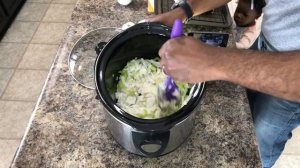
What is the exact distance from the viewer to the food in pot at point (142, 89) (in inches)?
26.7

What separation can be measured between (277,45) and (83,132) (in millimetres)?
596

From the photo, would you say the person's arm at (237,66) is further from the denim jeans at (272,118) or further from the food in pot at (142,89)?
the denim jeans at (272,118)

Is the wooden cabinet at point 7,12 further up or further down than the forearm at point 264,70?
further down

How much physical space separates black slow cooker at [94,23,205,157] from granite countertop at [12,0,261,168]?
40mm

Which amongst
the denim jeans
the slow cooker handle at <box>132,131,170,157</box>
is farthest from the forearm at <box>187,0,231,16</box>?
the slow cooker handle at <box>132,131,170,157</box>

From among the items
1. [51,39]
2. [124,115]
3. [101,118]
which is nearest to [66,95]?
[101,118]

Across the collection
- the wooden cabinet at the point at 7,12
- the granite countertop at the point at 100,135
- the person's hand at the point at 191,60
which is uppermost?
the person's hand at the point at 191,60

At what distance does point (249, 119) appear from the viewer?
0.76 m

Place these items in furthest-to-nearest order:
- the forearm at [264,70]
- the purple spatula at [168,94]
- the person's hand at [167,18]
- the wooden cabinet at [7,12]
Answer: the wooden cabinet at [7,12] < the person's hand at [167,18] < the purple spatula at [168,94] < the forearm at [264,70]

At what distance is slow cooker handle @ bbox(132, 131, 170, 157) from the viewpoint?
1.85 feet

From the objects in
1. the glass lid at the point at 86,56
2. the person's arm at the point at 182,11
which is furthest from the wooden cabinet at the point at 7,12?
the person's arm at the point at 182,11

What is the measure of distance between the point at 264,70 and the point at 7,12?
2215 millimetres

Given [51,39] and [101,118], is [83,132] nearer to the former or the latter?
[101,118]

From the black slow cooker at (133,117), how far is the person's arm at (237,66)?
0.17 ft
